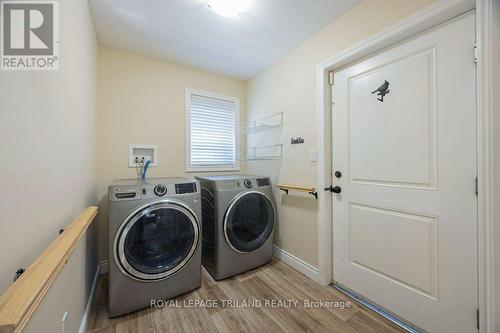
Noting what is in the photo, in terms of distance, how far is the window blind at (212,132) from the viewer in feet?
8.59

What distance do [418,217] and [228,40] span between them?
2.15 m

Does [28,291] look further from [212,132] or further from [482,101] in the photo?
[212,132]

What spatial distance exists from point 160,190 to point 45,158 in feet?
2.75

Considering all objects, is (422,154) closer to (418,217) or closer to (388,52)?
(418,217)

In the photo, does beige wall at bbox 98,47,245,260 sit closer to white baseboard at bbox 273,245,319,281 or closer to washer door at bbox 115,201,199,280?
washer door at bbox 115,201,199,280

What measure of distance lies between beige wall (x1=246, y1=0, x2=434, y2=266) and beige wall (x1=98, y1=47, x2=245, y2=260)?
41.0 inches

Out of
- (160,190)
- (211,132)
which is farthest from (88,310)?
(211,132)

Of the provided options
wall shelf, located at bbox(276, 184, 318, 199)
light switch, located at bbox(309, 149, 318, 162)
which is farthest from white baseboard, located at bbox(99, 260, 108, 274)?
light switch, located at bbox(309, 149, 318, 162)

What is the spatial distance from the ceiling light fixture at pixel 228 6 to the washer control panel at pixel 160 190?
1.42m

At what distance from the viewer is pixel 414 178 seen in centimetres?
134

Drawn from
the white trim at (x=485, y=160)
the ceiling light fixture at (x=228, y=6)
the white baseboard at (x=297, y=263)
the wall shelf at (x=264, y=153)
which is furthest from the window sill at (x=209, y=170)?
the white trim at (x=485, y=160)

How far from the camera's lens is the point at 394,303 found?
1.44m

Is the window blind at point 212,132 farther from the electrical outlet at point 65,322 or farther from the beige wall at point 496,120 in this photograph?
the beige wall at point 496,120

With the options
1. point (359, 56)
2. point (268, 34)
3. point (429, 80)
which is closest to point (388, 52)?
point (359, 56)
